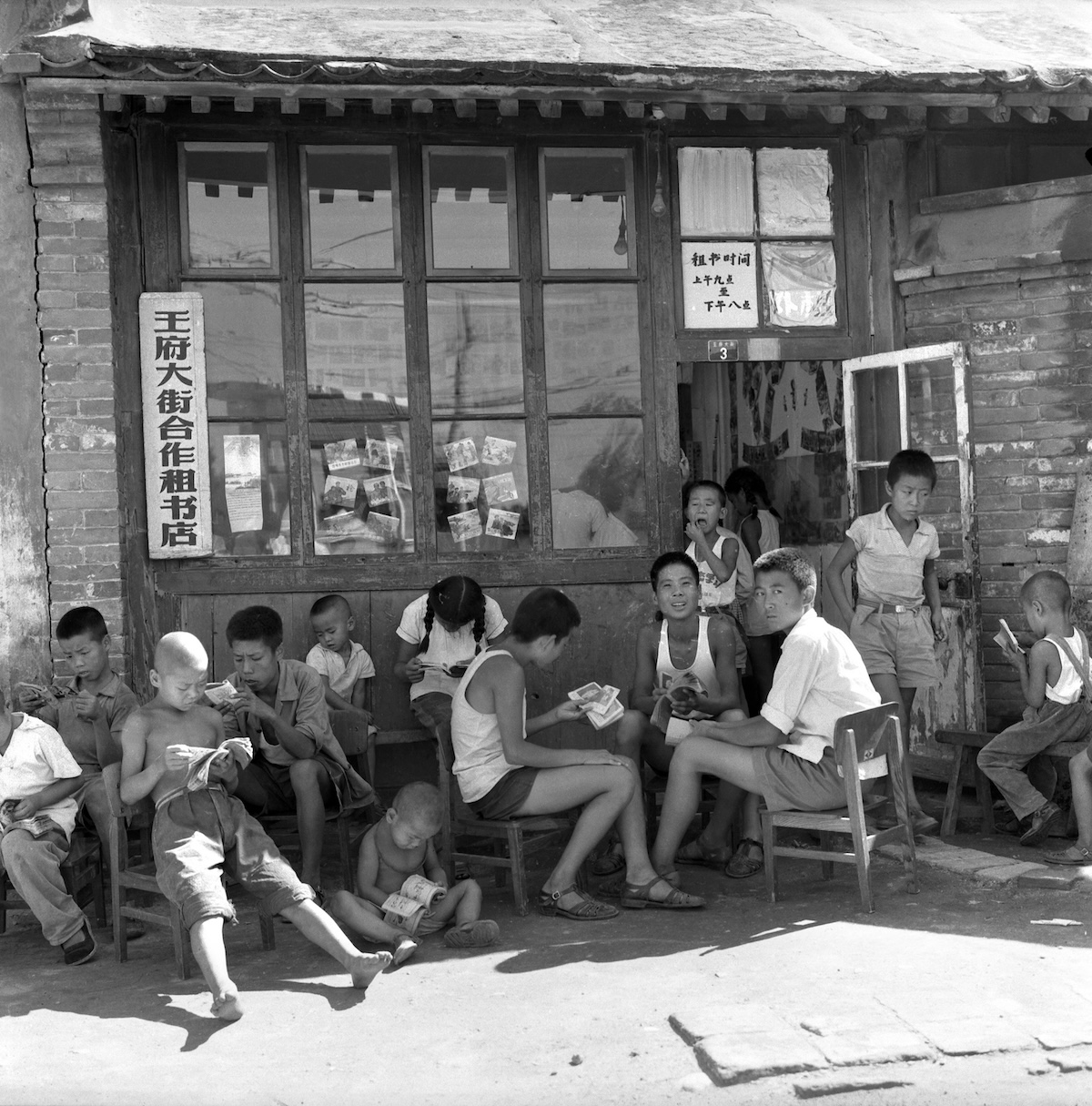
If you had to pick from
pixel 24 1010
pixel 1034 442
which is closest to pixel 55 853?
pixel 24 1010

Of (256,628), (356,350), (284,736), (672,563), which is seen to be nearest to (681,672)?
(672,563)

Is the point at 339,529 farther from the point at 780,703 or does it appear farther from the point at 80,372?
the point at 780,703

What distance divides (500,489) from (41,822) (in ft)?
9.65

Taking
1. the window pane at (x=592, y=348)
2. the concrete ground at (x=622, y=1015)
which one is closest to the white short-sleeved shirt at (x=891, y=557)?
the window pane at (x=592, y=348)

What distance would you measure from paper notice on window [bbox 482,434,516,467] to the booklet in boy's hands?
2.67 meters

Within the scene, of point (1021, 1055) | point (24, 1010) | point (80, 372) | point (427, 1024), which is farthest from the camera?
point (80, 372)

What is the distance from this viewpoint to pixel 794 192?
7.53 metres

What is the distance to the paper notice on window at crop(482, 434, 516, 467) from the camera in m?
7.25

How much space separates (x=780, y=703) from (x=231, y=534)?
304 centimetres

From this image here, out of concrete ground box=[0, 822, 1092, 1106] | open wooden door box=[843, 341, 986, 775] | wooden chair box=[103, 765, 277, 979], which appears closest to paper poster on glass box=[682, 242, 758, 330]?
open wooden door box=[843, 341, 986, 775]

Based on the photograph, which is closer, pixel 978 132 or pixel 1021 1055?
pixel 1021 1055

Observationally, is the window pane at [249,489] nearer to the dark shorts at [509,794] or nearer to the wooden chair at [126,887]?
the wooden chair at [126,887]

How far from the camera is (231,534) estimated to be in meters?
7.00

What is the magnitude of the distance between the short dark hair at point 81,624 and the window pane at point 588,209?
2971mm
